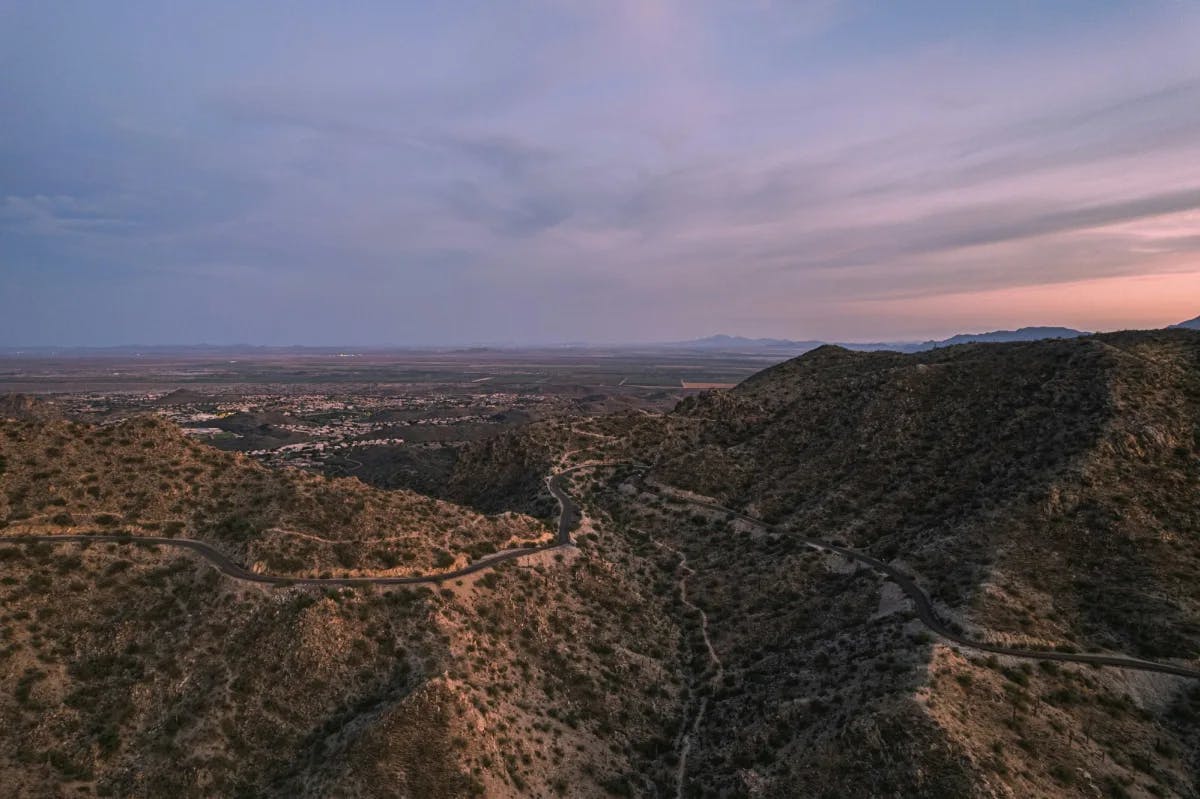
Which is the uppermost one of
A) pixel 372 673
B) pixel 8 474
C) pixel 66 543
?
pixel 8 474

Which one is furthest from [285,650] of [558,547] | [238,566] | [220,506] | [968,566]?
[968,566]

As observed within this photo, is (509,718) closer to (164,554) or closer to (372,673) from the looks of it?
(372,673)

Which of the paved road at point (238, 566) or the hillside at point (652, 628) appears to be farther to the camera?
the paved road at point (238, 566)

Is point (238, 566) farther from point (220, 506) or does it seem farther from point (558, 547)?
point (558, 547)

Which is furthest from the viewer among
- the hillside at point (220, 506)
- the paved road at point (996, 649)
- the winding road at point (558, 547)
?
the hillside at point (220, 506)

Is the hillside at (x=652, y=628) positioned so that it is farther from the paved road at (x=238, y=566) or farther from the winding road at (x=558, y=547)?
the paved road at (x=238, y=566)

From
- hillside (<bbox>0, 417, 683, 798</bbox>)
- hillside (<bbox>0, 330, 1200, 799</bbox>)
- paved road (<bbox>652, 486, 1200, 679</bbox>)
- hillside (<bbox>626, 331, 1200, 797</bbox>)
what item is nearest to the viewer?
hillside (<bbox>626, 331, 1200, 797</bbox>)

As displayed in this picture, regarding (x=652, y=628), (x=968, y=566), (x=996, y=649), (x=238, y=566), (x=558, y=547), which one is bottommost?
(x=652, y=628)

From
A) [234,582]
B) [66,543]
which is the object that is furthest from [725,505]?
[66,543]

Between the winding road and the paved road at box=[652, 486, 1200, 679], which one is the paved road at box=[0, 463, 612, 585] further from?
the paved road at box=[652, 486, 1200, 679]

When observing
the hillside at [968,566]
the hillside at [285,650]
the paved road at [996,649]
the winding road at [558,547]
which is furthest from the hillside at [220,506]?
the paved road at [996,649]

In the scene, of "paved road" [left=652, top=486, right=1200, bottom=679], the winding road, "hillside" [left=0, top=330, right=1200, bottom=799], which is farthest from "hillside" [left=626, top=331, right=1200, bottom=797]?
the winding road
